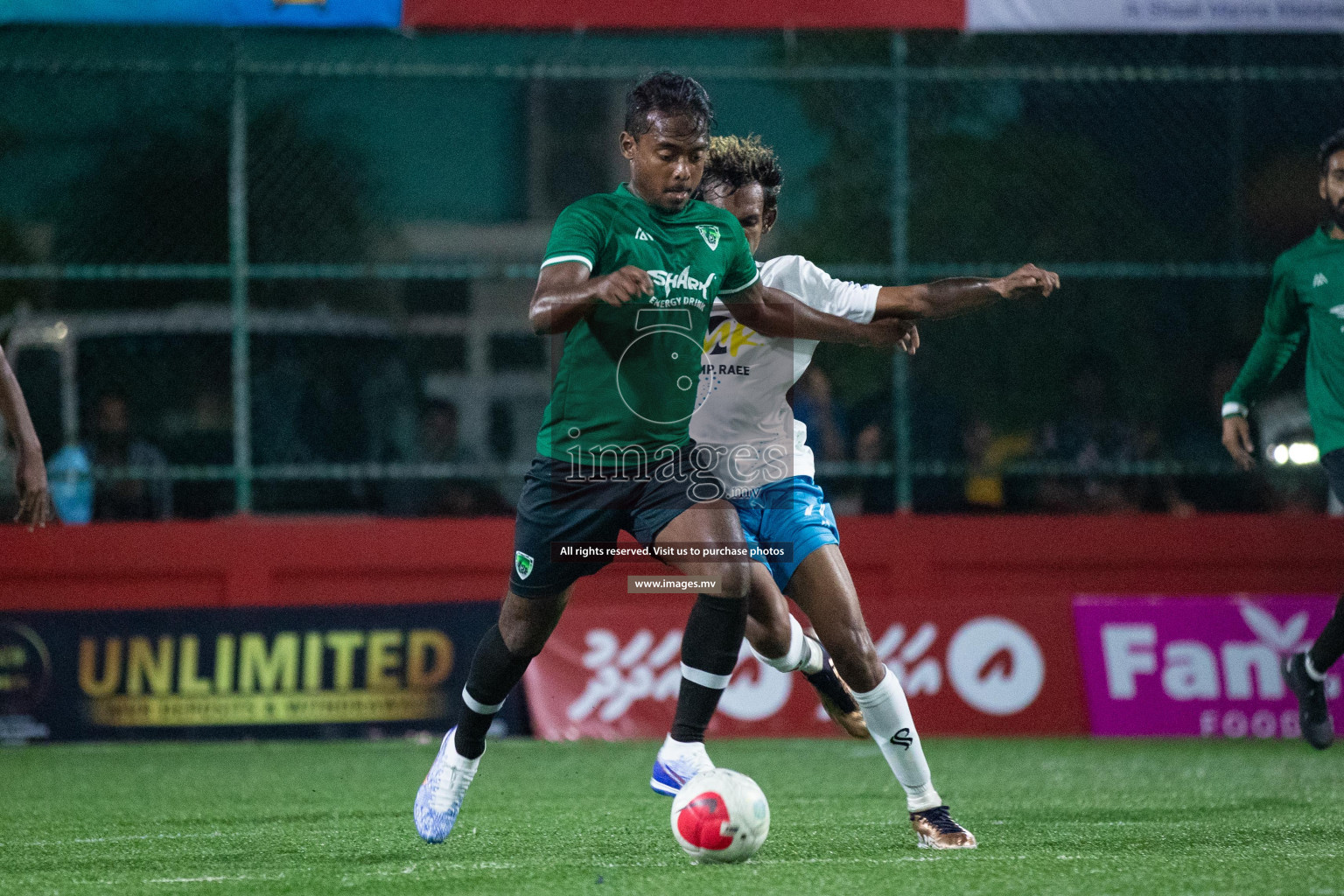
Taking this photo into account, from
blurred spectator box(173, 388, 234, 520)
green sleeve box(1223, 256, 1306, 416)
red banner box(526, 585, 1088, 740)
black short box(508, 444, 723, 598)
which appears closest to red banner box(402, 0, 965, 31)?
blurred spectator box(173, 388, 234, 520)

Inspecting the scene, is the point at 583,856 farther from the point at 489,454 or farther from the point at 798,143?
the point at 798,143

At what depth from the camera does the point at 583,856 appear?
206 inches

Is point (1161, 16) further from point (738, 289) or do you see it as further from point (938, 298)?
point (738, 289)

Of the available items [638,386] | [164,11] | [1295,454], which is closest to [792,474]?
[638,386]

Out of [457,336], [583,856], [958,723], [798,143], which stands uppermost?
[798,143]

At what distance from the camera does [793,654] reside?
20.5ft

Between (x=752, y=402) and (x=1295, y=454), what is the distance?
22.9 feet

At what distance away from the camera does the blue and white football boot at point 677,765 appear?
559 centimetres

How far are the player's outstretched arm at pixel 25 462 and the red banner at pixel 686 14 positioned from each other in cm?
605

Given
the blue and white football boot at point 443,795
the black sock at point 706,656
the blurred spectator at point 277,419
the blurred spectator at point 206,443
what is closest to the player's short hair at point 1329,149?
the black sock at point 706,656

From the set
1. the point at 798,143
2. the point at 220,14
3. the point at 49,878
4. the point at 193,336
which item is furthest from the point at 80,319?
the point at 49,878

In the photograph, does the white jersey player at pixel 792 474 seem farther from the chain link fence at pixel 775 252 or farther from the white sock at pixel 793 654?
the chain link fence at pixel 775 252

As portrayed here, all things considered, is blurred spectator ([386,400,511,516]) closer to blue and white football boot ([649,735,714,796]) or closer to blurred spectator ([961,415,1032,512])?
blurred spectator ([961,415,1032,512])

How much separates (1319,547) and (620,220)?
7.37 m
